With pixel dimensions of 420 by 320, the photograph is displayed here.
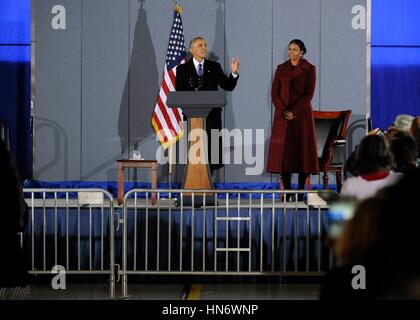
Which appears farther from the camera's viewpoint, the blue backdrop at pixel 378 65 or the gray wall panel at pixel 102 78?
the blue backdrop at pixel 378 65

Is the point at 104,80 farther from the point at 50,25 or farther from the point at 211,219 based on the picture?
the point at 211,219

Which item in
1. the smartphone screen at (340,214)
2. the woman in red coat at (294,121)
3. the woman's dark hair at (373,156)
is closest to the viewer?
the smartphone screen at (340,214)

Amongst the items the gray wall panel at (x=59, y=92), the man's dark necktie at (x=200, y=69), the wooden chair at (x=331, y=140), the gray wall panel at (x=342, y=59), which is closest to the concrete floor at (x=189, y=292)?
the wooden chair at (x=331, y=140)

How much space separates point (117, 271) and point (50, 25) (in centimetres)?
427

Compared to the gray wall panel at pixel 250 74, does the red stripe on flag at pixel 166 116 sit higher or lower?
lower

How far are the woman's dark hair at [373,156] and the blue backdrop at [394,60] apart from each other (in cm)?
610

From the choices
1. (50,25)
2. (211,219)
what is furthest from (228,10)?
(211,219)

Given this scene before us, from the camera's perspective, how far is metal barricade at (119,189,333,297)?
229 inches

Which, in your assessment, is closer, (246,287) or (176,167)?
(246,287)

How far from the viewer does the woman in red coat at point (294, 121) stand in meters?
6.98

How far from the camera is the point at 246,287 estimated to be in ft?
19.7
